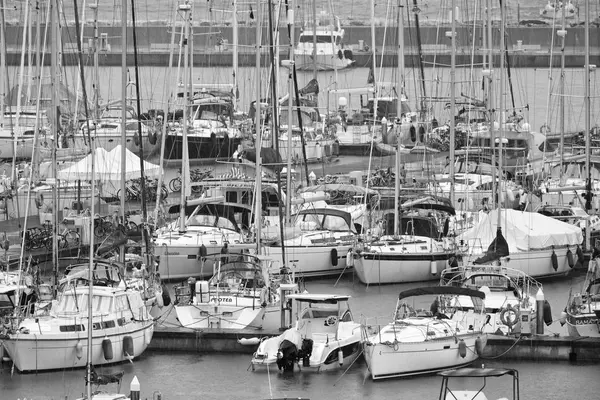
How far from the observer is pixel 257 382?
3306cm

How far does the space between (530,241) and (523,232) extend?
0.95 ft

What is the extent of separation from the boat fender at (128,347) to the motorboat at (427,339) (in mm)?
4384

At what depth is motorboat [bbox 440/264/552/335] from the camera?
35.5m

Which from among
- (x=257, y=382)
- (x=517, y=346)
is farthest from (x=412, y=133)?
(x=257, y=382)

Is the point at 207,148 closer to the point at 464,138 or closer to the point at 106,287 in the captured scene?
the point at 464,138

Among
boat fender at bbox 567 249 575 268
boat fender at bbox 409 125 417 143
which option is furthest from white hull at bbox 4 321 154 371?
boat fender at bbox 409 125 417 143

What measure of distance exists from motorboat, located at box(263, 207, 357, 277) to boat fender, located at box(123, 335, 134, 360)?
27.2 ft

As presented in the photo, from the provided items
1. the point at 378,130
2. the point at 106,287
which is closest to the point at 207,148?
the point at 378,130

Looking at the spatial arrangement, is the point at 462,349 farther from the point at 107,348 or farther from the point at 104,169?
the point at 104,169

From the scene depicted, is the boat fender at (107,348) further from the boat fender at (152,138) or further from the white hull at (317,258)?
the boat fender at (152,138)

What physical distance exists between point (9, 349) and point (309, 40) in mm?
71934

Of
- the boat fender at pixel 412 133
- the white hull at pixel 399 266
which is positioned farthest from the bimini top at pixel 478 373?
the boat fender at pixel 412 133

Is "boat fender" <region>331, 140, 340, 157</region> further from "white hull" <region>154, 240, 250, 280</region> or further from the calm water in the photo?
the calm water

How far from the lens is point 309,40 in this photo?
10406 centimetres
